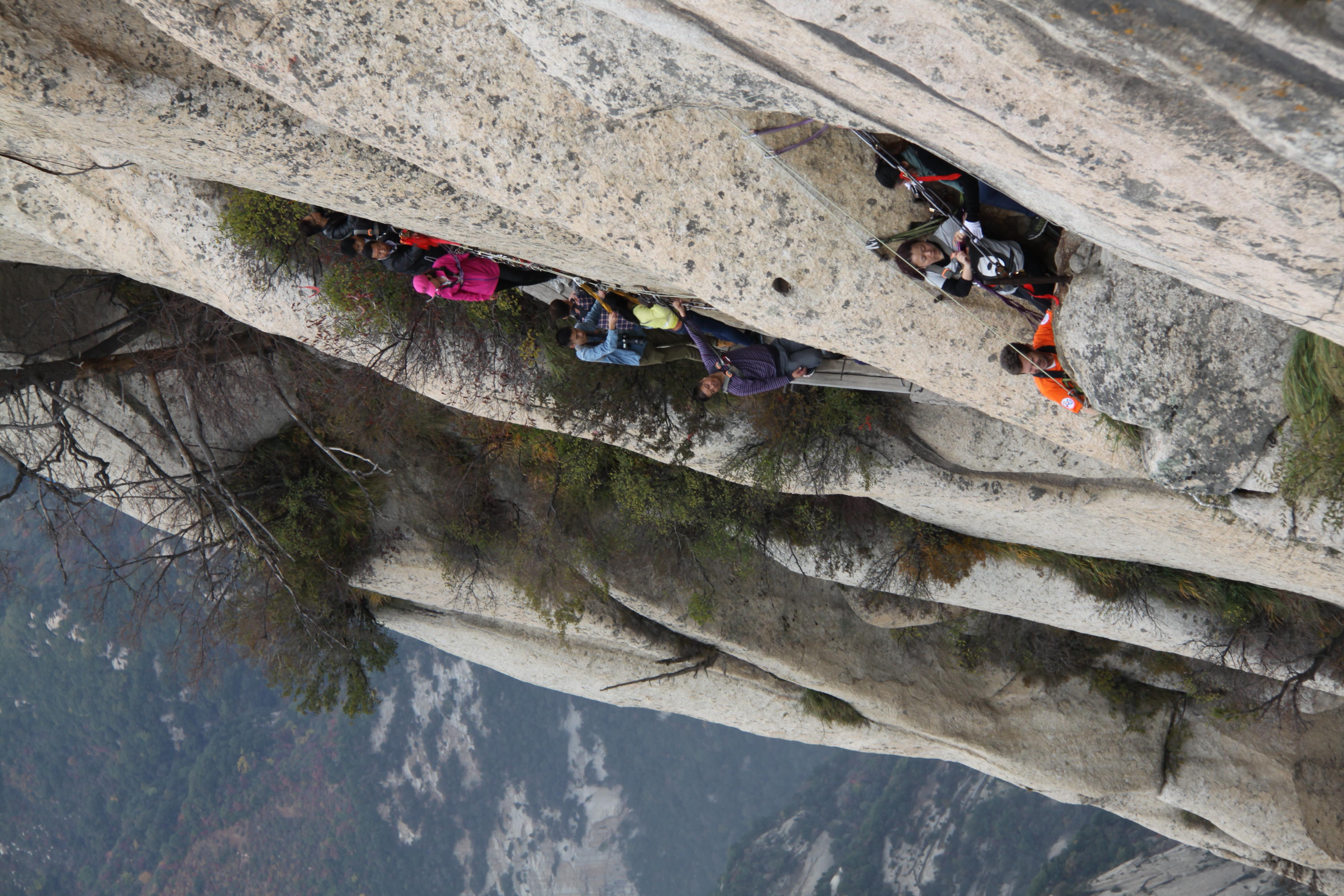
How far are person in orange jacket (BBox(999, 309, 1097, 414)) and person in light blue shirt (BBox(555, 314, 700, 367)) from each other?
3.39 meters

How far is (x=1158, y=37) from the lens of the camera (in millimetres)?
3039

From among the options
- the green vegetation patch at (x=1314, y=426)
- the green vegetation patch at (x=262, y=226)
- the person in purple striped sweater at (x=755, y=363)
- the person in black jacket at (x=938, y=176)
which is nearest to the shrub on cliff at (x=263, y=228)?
the green vegetation patch at (x=262, y=226)

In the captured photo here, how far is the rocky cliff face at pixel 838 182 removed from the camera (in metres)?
3.48

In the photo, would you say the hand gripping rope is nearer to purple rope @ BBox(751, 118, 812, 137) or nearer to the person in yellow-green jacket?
purple rope @ BBox(751, 118, 812, 137)

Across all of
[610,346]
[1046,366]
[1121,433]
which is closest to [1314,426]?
[1121,433]

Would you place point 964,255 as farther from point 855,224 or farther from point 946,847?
point 946,847

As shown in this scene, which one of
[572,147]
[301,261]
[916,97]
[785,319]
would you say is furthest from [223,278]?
[916,97]

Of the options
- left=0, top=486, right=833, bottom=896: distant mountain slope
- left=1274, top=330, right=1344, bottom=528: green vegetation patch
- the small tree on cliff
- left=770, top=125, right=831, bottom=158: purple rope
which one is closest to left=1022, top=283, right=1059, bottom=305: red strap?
left=1274, top=330, right=1344, bottom=528: green vegetation patch

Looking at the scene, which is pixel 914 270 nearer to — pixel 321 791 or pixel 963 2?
pixel 963 2

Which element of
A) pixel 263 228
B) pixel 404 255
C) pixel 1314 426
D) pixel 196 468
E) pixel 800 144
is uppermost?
pixel 800 144

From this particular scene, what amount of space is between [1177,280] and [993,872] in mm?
40477

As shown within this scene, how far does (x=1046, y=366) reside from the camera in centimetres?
649

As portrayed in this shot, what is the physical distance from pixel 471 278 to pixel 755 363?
9.89 feet

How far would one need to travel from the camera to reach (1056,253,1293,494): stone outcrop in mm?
5590
